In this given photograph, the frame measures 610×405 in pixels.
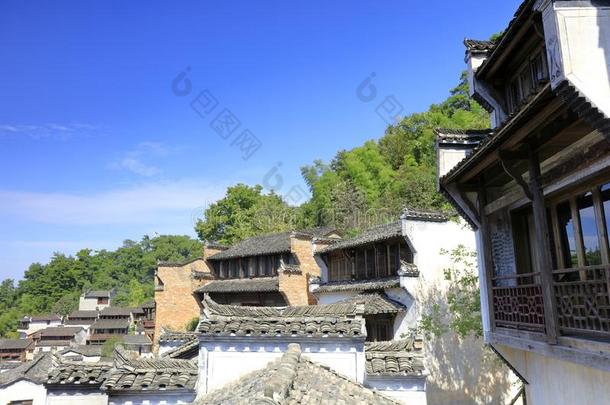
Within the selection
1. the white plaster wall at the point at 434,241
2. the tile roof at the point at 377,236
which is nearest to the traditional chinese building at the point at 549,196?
the white plaster wall at the point at 434,241

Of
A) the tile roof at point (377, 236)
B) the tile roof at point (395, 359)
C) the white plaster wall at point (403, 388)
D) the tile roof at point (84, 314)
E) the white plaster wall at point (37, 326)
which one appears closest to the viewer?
the white plaster wall at point (403, 388)

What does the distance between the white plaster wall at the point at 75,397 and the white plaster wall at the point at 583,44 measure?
8440 millimetres

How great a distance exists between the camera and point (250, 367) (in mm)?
7309

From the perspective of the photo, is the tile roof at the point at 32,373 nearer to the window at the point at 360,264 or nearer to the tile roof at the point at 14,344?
the window at the point at 360,264

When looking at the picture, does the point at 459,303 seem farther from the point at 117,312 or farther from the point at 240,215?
the point at 117,312

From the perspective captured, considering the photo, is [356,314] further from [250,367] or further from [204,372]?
[204,372]

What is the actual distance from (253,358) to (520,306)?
428 centimetres

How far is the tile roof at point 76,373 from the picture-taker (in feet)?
24.3

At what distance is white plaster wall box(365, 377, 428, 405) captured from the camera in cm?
706

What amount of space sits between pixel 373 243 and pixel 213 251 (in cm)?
1812

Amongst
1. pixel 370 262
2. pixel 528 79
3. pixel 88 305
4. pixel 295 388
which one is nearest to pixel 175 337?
pixel 370 262

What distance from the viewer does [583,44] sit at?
5125mm

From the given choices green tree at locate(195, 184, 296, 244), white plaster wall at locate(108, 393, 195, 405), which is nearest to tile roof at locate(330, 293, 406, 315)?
white plaster wall at locate(108, 393, 195, 405)

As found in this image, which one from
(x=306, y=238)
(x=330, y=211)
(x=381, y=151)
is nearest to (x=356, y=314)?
(x=306, y=238)
